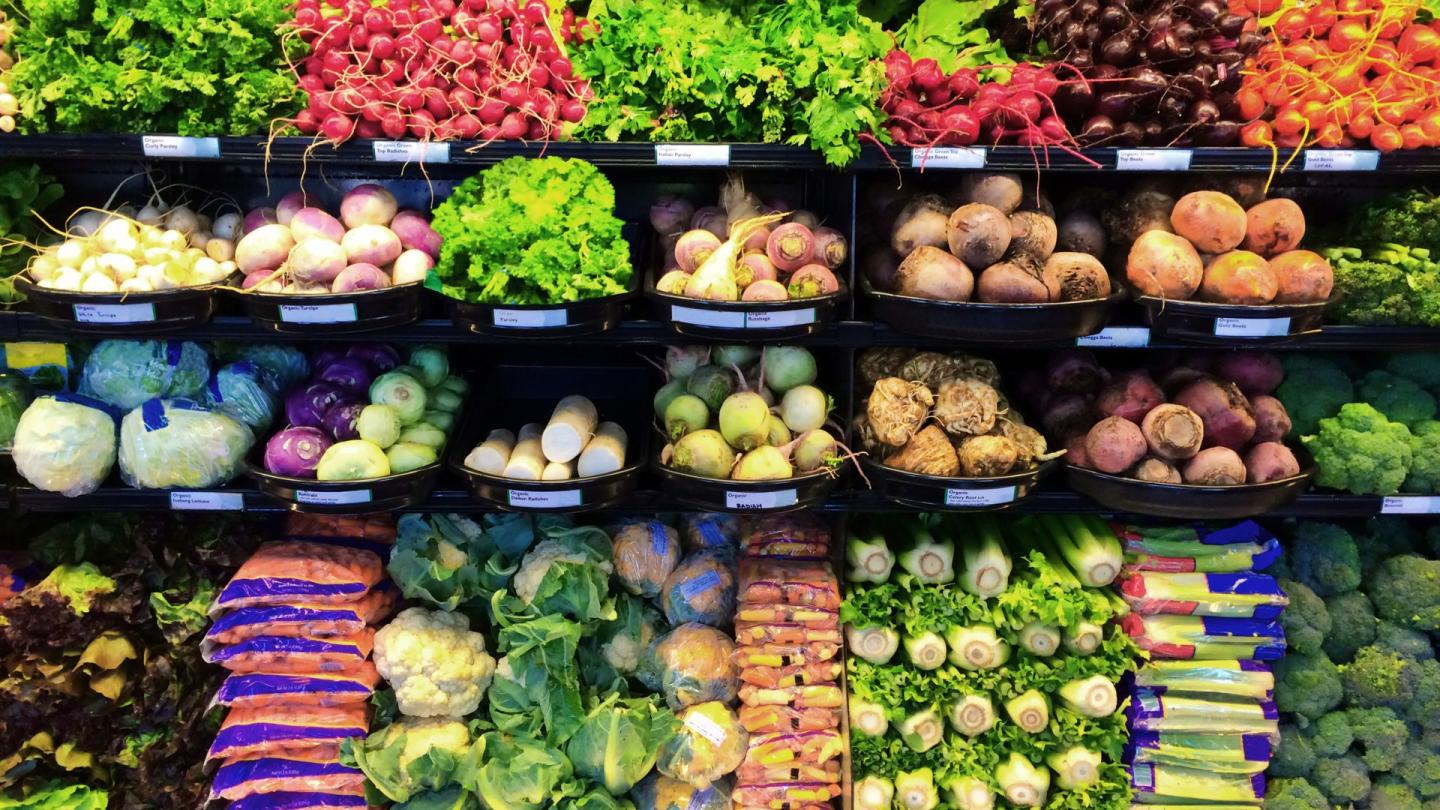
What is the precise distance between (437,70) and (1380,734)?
3178 millimetres

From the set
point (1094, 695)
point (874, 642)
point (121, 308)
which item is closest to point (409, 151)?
point (121, 308)

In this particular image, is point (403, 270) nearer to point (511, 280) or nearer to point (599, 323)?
point (511, 280)

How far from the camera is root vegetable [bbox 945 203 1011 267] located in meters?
2.10

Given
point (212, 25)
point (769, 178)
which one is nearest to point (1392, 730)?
point (769, 178)

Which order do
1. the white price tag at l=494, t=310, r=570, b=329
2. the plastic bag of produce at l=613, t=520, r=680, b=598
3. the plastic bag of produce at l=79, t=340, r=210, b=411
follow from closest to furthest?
1. the white price tag at l=494, t=310, r=570, b=329
2. the plastic bag of produce at l=79, t=340, r=210, b=411
3. the plastic bag of produce at l=613, t=520, r=680, b=598

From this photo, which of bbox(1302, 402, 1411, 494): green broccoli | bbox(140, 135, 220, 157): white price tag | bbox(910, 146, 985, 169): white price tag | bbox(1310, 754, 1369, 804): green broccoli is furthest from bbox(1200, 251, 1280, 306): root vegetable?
bbox(140, 135, 220, 157): white price tag

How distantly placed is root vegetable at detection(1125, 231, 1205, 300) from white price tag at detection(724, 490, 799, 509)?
40.0 inches

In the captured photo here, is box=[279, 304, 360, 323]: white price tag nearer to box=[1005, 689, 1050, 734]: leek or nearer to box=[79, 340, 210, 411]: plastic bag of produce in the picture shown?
box=[79, 340, 210, 411]: plastic bag of produce

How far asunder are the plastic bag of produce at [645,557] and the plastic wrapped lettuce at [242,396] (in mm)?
1048

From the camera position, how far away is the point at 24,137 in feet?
6.84

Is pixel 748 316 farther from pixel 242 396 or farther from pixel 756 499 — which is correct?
pixel 242 396

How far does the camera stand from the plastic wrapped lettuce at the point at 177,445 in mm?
2264

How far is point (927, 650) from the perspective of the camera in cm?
236

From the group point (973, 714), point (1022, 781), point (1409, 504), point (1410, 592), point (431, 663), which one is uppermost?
point (1409, 504)
